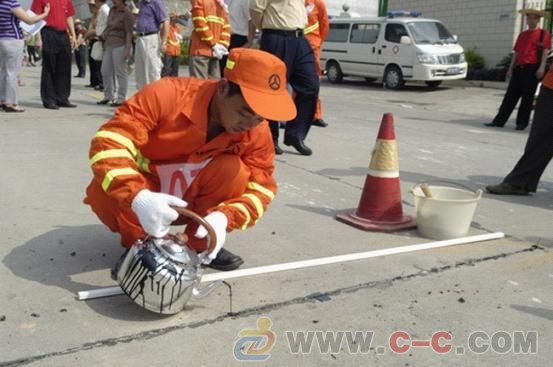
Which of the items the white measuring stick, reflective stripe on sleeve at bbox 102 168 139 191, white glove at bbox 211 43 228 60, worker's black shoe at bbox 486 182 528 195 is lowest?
the white measuring stick

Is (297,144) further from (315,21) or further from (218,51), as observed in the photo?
(315,21)

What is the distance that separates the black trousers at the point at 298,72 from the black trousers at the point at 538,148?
2041mm

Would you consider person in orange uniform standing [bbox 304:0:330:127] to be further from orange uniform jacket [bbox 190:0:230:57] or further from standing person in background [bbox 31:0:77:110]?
standing person in background [bbox 31:0:77:110]

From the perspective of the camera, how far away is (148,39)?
26.0 feet

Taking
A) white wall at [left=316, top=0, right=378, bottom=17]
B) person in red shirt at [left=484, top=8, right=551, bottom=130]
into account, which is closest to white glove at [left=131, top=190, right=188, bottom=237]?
person in red shirt at [left=484, top=8, right=551, bottom=130]

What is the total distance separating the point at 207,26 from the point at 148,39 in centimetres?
118

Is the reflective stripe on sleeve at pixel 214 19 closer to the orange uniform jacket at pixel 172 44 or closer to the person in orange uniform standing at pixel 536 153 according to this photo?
the person in orange uniform standing at pixel 536 153

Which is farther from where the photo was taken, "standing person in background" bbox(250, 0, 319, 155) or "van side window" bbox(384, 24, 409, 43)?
"van side window" bbox(384, 24, 409, 43)

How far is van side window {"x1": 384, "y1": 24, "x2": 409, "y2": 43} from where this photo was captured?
631 inches

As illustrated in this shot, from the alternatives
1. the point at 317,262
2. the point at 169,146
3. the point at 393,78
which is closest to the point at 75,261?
the point at 169,146

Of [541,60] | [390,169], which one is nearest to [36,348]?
[390,169]

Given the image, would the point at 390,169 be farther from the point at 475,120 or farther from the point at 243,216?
the point at 475,120

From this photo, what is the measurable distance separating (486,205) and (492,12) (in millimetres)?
15754

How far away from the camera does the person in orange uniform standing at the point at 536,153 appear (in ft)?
16.1
